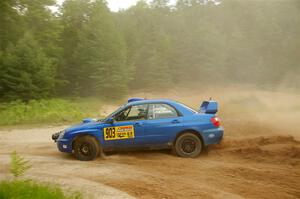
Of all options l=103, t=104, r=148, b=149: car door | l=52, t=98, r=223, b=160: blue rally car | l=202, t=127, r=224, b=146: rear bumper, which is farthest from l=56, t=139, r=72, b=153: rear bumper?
l=202, t=127, r=224, b=146: rear bumper

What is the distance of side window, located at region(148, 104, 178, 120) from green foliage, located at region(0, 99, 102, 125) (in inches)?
364

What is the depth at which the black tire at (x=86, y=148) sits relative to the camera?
8.69 metres

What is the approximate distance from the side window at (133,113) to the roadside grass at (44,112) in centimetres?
870

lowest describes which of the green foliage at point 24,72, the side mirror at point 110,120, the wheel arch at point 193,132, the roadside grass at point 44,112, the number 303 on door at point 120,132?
the wheel arch at point 193,132

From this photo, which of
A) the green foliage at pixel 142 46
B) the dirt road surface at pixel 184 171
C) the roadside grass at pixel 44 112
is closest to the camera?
the dirt road surface at pixel 184 171

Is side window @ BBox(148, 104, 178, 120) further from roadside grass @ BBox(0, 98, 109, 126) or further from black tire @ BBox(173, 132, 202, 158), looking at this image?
roadside grass @ BBox(0, 98, 109, 126)

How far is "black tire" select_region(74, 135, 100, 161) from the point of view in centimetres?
869

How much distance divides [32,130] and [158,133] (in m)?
8.00

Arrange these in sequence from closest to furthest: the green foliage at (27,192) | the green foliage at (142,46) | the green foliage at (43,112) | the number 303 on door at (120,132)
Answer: the green foliage at (27,192) → the number 303 on door at (120,132) → the green foliage at (43,112) → the green foliage at (142,46)

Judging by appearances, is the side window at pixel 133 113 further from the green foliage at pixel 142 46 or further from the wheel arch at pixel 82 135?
the green foliage at pixel 142 46

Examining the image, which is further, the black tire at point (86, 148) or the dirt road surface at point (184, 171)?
the black tire at point (86, 148)

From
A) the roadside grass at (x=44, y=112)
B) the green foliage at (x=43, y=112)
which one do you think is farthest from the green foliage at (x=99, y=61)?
the green foliage at (x=43, y=112)

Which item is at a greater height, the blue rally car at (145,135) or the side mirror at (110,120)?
the side mirror at (110,120)

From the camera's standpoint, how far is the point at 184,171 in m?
7.34
